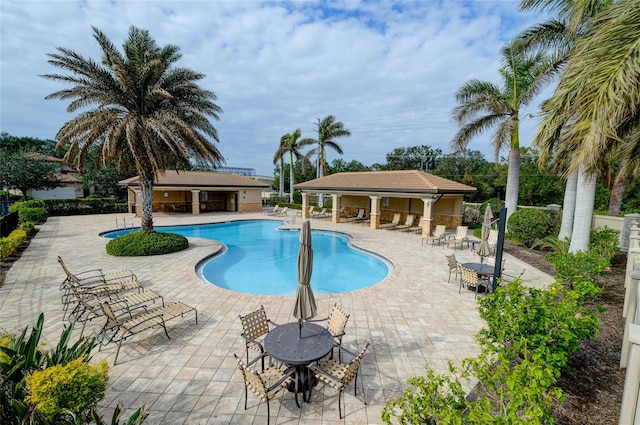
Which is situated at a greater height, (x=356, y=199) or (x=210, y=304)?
(x=356, y=199)

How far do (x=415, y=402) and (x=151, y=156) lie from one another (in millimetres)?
12611

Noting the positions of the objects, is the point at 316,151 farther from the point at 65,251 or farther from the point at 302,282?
the point at 302,282

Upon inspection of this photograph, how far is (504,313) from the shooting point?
175 inches

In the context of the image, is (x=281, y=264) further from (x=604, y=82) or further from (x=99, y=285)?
(x=604, y=82)

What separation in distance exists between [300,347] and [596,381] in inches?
192

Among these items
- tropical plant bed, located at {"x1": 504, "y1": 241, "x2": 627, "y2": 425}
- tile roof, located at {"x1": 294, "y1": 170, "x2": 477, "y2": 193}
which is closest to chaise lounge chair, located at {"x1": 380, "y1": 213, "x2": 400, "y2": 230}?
tile roof, located at {"x1": 294, "y1": 170, "x2": 477, "y2": 193}

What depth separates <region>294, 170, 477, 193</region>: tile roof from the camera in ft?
61.4

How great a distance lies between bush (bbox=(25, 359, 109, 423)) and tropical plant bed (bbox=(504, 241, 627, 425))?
5813 mm

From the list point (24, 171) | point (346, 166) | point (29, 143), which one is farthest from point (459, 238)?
point (29, 143)

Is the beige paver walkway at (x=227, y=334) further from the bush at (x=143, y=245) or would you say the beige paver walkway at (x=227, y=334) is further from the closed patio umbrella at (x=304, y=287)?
the closed patio umbrella at (x=304, y=287)

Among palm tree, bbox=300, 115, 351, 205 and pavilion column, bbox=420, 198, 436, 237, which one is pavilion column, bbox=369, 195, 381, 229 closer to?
pavilion column, bbox=420, 198, 436, 237

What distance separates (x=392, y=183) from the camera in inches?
819

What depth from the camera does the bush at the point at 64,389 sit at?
9.41 feet

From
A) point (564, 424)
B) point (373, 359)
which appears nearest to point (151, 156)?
point (373, 359)
